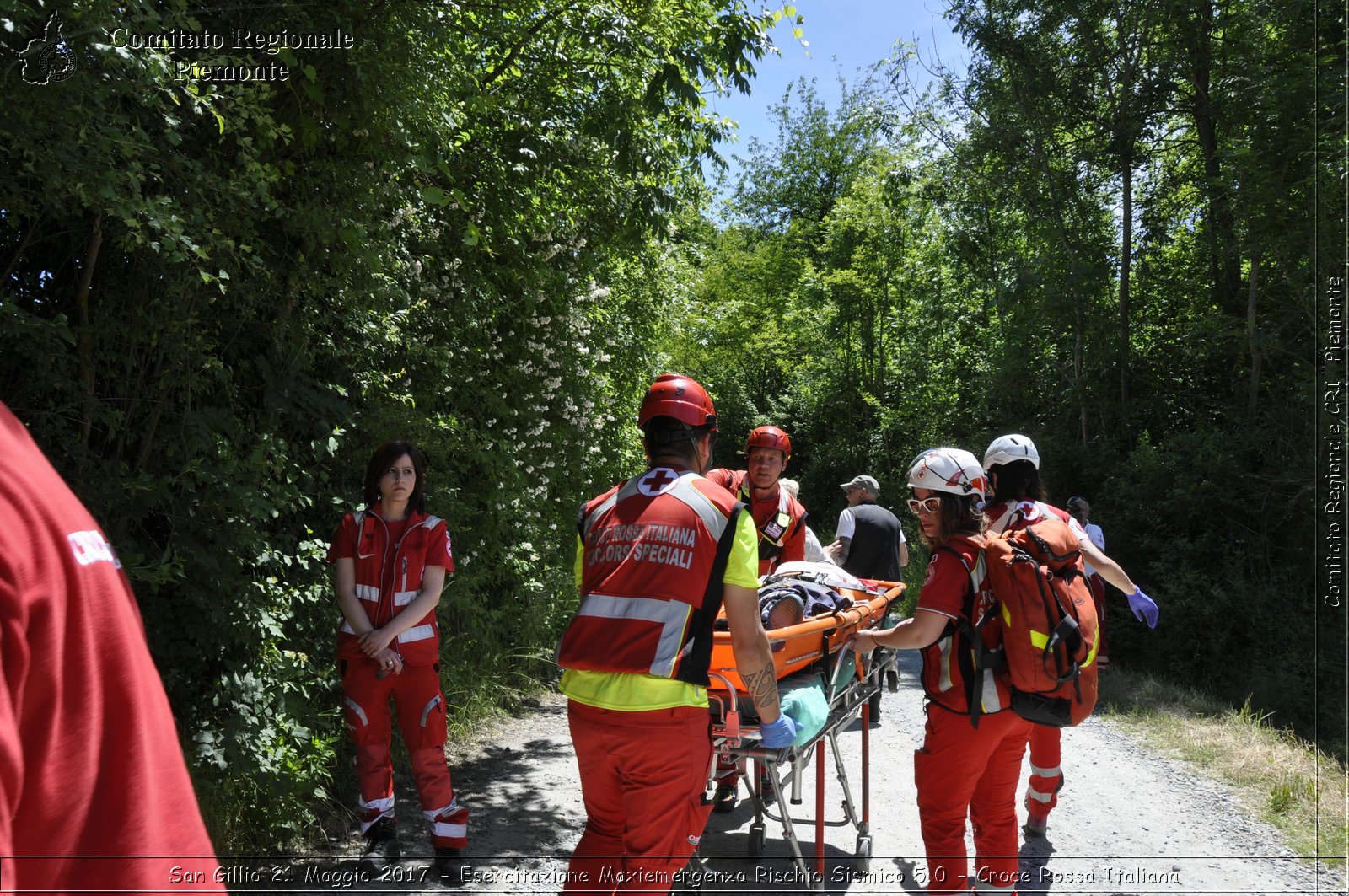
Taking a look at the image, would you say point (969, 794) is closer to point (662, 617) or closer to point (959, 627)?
point (959, 627)

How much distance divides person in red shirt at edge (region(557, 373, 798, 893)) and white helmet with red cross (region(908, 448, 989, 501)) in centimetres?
111

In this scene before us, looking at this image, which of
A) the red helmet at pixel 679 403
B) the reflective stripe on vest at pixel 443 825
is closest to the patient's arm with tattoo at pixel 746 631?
the red helmet at pixel 679 403

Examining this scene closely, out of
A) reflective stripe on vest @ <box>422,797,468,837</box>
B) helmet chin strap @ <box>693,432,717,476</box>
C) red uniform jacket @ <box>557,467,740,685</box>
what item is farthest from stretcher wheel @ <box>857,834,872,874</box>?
helmet chin strap @ <box>693,432,717,476</box>

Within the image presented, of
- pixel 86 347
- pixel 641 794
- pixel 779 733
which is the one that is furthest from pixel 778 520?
pixel 86 347

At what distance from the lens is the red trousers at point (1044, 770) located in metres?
5.48

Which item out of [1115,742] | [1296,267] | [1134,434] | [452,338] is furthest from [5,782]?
[1134,434]

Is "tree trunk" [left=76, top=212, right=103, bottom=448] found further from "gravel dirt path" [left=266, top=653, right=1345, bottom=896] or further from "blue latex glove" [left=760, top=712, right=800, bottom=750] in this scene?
"blue latex glove" [left=760, top=712, right=800, bottom=750]

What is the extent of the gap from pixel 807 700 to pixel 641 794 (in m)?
1.35

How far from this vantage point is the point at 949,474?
4.04 metres

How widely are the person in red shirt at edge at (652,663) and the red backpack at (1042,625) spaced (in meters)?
1.15

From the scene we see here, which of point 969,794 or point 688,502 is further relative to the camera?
point 969,794

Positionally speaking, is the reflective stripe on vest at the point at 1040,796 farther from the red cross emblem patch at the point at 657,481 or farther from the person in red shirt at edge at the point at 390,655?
the red cross emblem patch at the point at 657,481

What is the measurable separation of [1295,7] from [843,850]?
12026 mm

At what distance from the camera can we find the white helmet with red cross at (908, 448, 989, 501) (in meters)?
4.04
